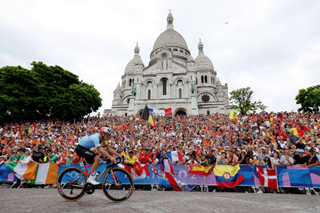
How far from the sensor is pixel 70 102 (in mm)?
29469

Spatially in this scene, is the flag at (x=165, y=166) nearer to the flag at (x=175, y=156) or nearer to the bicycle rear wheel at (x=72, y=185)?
the flag at (x=175, y=156)

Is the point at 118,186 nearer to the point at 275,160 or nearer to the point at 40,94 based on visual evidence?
the point at 275,160

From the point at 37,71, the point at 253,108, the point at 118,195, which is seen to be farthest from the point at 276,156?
the point at 253,108

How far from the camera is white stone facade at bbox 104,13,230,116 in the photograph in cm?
4281

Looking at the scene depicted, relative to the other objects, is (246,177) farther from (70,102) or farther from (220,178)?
(70,102)

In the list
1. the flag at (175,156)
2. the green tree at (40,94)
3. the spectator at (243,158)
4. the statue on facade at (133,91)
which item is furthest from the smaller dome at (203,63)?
the spectator at (243,158)

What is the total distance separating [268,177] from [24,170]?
1032cm

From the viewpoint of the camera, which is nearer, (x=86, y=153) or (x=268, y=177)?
(x=86, y=153)

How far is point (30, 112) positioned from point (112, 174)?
28.0 m

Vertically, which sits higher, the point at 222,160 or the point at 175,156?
the point at 175,156

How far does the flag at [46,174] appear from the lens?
819 centimetres

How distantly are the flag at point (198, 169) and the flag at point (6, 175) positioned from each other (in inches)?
307

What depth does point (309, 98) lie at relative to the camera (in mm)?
44000

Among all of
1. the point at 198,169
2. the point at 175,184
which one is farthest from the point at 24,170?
Answer: the point at 198,169
